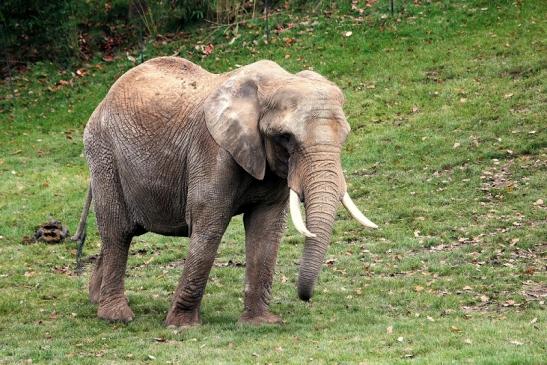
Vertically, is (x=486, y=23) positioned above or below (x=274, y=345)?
above

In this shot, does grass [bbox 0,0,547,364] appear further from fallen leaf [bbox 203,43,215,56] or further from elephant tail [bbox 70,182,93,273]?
elephant tail [bbox 70,182,93,273]

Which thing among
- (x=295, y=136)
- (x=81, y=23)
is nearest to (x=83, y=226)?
(x=295, y=136)

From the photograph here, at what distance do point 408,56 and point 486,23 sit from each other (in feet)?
7.80

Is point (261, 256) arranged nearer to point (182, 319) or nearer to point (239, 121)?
point (182, 319)

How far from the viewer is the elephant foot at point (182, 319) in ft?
39.2

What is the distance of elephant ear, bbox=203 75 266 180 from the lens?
11125mm

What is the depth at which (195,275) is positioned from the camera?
38.7 feet

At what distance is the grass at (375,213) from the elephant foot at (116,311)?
130 mm

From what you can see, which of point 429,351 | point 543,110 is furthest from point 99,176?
point 543,110

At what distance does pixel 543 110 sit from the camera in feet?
71.6

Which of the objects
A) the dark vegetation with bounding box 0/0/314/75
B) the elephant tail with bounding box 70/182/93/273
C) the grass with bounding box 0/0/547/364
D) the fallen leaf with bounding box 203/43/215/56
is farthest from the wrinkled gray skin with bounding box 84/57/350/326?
the dark vegetation with bounding box 0/0/314/75

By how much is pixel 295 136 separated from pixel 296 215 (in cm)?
90

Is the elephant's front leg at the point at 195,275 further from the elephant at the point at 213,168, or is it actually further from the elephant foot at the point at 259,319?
the elephant foot at the point at 259,319

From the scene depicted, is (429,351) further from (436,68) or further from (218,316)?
(436,68)
